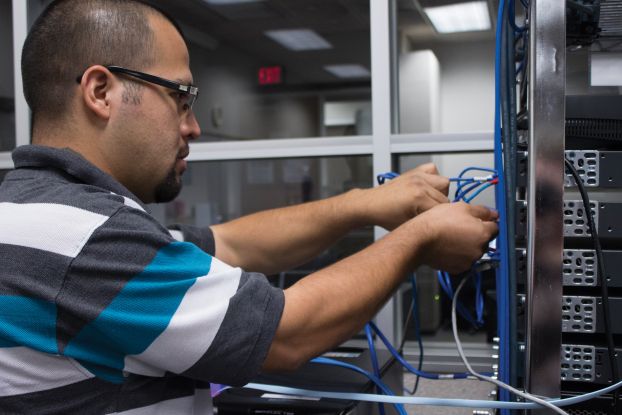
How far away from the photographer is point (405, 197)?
1.02m

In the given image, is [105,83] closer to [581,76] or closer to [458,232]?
[458,232]

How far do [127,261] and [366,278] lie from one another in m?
0.31

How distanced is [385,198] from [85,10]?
57 centimetres

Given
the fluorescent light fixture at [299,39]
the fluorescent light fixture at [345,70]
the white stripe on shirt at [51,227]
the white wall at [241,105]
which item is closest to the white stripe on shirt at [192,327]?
the white stripe on shirt at [51,227]

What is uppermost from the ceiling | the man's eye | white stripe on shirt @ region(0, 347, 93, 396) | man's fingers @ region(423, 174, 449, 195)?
the ceiling

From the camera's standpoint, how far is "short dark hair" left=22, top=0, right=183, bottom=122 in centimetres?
80

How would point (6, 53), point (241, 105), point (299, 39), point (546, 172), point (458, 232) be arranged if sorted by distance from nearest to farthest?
point (546, 172), point (458, 232), point (6, 53), point (299, 39), point (241, 105)

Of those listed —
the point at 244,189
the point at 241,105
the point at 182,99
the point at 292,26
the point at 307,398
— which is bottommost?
the point at 307,398

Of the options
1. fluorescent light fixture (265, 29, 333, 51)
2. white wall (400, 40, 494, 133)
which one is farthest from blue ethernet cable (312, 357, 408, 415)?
fluorescent light fixture (265, 29, 333, 51)

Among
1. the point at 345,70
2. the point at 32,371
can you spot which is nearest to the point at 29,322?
the point at 32,371

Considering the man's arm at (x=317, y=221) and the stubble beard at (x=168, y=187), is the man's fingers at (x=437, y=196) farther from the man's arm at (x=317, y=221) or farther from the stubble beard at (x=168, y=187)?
the stubble beard at (x=168, y=187)

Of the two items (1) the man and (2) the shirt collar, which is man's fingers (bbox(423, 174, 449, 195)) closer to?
(1) the man

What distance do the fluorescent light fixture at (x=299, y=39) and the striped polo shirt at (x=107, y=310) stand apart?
361 cm

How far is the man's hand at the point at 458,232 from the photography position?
0.82 metres
